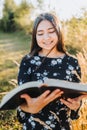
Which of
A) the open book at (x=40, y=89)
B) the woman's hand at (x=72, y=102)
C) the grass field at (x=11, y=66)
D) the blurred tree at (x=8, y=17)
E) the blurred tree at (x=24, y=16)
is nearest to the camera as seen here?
the open book at (x=40, y=89)

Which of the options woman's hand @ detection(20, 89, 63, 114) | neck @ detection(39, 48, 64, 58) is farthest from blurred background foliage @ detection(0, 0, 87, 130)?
woman's hand @ detection(20, 89, 63, 114)

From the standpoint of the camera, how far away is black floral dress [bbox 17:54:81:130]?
119 inches

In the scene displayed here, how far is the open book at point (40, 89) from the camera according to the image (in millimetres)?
2609

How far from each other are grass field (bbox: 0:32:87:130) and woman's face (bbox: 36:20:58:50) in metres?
0.64

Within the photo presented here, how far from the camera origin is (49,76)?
306 cm

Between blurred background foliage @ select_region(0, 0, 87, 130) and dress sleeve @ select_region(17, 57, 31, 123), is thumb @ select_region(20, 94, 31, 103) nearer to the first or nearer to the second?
dress sleeve @ select_region(17, 57, 31, 123)

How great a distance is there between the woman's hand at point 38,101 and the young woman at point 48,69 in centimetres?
11

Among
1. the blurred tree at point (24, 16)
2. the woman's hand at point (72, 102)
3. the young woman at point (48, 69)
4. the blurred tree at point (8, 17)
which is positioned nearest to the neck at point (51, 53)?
the young woman at point (48, 69)

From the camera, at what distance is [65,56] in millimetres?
3125

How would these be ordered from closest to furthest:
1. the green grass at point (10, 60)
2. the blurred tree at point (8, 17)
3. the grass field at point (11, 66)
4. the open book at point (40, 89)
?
the open book at point (40, 89) → the grass field at point (11, 66) → the green grass at point (10, 60) → the blurred tree at point (8, 17)

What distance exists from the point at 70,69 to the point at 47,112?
0.30 m

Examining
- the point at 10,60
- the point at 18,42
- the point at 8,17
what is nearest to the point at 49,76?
the point at 10,60

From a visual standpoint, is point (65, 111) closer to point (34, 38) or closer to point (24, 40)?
point (34, 38)

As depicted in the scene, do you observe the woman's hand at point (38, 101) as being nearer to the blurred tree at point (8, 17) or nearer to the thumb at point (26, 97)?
the thumb at point (26, 97)
